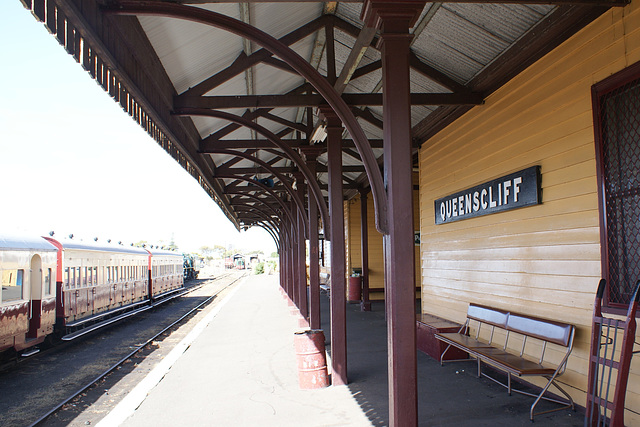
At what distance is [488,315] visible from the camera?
19.4ft

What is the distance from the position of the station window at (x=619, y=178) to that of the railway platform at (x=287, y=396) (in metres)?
1.39

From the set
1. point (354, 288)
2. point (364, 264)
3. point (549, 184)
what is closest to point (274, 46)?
point (549, 184)

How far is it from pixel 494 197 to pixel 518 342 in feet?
5.81

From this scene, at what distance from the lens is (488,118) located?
6.12 meters

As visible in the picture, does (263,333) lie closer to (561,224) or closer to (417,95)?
(417,95)

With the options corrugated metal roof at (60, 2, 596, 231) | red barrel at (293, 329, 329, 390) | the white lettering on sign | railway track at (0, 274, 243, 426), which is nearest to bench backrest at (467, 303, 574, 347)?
the white lettering on sign

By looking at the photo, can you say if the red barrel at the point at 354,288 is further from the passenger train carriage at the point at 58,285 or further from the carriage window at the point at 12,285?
the carriage window at the point at 12,285

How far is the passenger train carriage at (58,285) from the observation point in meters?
7.56

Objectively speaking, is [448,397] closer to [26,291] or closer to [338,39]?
[338,39]

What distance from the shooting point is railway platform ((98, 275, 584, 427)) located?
443 cm

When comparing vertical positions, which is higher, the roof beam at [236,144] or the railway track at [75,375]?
the roof beam at [236,144]

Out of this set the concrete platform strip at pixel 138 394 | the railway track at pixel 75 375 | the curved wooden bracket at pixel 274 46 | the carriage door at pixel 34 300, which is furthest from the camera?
the carriage door at pixel 34 300

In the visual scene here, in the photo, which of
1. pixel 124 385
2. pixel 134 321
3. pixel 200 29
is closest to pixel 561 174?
pixel 200 29

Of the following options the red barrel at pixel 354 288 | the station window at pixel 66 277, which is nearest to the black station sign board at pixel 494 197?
the station window at pixel 66 277
